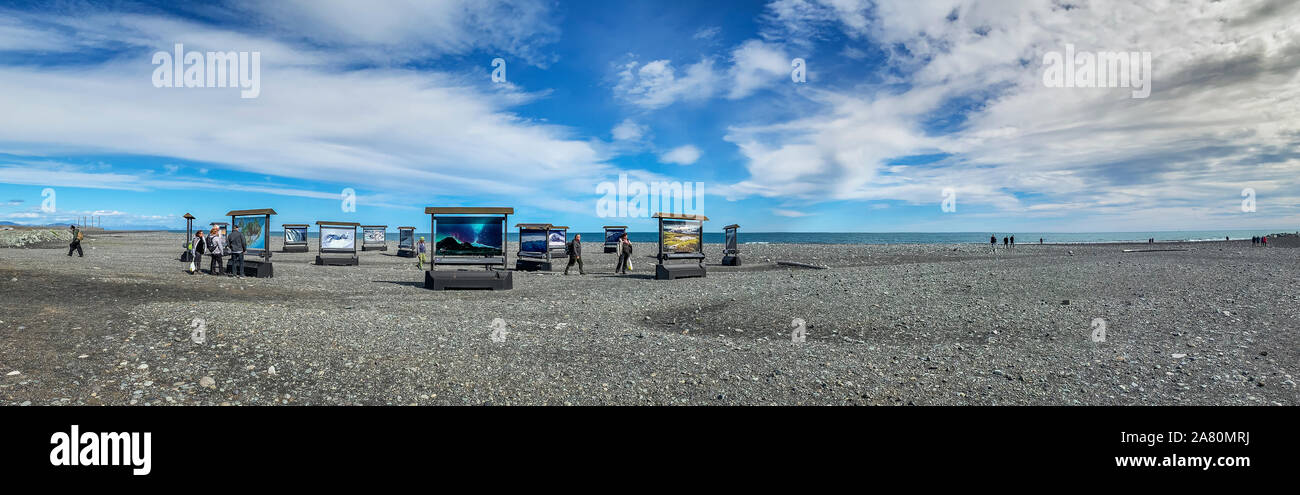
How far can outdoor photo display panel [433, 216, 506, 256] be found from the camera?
20516 mm

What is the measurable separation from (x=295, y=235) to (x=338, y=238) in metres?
18.0

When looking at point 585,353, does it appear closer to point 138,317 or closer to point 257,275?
point 138,317

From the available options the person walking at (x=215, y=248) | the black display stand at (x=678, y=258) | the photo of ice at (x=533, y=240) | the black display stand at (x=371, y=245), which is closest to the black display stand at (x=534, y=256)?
the photo of ice at (x=533, y=240)

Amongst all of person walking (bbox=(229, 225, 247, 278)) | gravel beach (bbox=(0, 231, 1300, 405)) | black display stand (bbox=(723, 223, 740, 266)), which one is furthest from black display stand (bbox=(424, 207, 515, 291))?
black display stand (bbox=(723, 223, 740, 266))

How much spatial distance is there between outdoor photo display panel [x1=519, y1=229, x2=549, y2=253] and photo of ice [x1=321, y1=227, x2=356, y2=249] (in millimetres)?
11404

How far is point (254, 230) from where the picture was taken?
24.0 meters

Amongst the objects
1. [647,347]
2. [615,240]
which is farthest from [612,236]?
[647,347]

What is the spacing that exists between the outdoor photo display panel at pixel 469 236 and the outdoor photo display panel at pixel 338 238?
1834 cm

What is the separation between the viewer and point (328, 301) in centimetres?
1538

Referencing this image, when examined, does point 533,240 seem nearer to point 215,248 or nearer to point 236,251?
point 236,251

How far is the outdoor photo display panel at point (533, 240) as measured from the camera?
1272 inches

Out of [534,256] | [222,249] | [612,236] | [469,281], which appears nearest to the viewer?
[469,281]

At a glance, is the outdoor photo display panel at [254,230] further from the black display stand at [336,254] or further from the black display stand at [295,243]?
the black display stand at [295,243]
